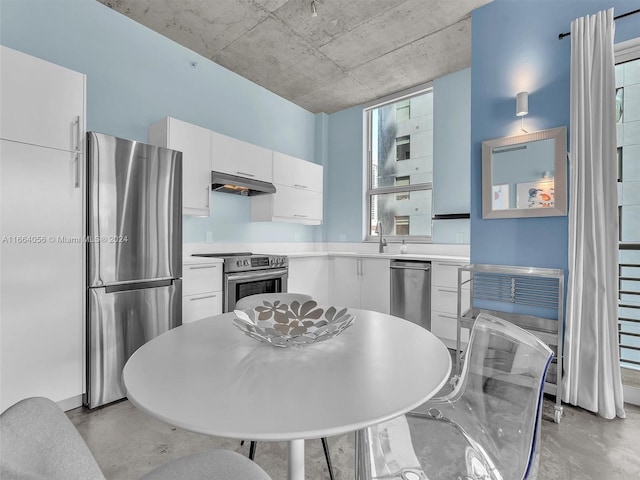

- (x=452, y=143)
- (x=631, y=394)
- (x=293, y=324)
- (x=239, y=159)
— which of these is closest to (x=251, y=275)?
(x=239, y=159)

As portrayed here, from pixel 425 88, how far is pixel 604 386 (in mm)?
3535

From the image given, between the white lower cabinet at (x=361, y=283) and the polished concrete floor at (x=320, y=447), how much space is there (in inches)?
72.8

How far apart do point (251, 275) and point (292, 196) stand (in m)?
1.34

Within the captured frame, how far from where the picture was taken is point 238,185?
3285 mm

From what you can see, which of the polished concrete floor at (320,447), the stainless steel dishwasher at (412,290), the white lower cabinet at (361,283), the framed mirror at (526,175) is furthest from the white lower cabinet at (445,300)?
the polished concrete floor at (320,447)

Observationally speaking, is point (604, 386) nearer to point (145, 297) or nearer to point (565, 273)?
point (565, 273)

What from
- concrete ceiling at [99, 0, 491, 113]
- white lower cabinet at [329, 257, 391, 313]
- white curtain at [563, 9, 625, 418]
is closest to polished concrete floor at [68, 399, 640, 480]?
white curtain at [563, 9, 625, 418]

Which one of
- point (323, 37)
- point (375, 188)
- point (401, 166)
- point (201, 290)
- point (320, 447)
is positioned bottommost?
point (320, 447)

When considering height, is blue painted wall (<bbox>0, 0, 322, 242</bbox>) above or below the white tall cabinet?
above

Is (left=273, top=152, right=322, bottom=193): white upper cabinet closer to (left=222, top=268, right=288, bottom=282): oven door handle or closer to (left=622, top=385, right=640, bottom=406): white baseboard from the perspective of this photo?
(left=222, top=268, right=288, bottom=282): oven door handle

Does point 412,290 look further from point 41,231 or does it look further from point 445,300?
point 41,231

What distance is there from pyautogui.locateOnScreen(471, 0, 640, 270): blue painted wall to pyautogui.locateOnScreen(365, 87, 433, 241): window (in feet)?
4.19

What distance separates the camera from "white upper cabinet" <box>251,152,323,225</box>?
12.5ft

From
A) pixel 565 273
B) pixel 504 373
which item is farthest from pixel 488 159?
pixel 504 373
